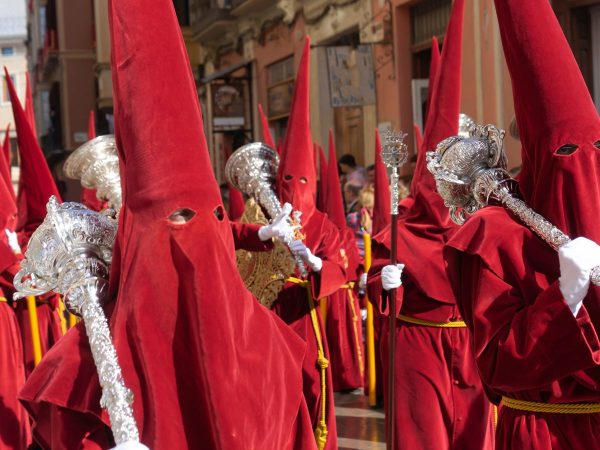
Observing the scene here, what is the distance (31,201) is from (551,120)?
5.33 m

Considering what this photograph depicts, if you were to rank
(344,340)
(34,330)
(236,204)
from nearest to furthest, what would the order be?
(34,330) → (344,340) → (236,204)

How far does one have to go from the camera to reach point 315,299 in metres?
7.19

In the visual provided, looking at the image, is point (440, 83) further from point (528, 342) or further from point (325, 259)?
Answer: point (528, 342)

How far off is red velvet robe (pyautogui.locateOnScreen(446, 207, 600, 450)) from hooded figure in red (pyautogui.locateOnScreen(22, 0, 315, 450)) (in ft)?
2.60

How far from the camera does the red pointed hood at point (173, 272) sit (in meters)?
3.20

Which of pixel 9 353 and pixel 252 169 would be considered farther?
pixel 252 169

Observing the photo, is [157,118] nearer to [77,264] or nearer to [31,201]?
[77,264]

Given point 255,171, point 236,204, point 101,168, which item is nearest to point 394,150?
point 101,168

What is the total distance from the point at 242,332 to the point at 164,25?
92 cm

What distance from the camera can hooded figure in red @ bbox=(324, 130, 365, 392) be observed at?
970 centimetres

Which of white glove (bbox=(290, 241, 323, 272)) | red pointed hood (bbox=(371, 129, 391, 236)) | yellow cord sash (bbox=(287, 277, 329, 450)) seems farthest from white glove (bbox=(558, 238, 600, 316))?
red pointed hood (bbox=(371, 129, 391, 236))

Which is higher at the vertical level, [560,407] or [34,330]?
[560,407]

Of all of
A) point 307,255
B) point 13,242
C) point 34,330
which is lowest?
point 34,330

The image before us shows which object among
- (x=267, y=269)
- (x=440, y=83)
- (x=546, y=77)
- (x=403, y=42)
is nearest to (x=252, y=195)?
(x=267, y=269)
